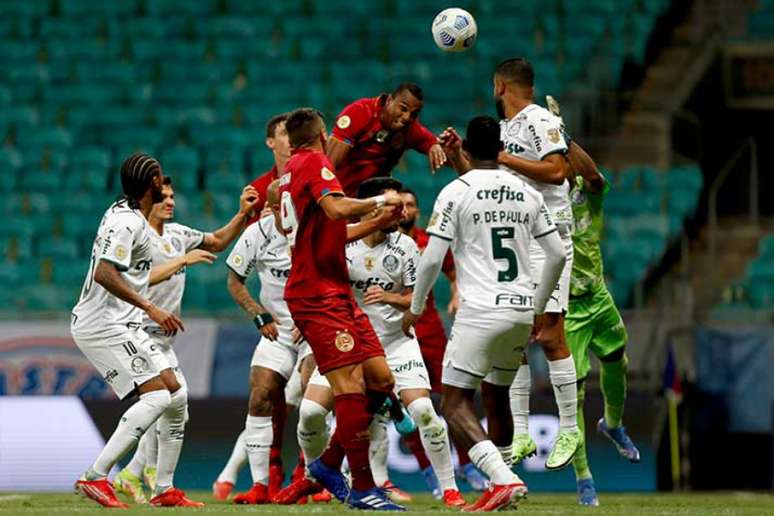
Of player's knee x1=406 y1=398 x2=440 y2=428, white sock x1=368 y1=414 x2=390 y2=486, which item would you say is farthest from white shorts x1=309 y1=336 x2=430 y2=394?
white sock x1=368 y1=414 x2=390 y2=486

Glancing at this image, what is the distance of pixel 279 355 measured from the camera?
12.3 m

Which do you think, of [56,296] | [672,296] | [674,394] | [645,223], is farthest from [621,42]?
[56,296]

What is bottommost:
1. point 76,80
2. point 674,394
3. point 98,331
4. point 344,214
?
point 674,394

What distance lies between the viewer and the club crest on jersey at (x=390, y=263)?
38.6ft

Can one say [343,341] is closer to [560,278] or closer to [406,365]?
[560,278]

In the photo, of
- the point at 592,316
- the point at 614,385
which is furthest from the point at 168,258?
the point at 614,385

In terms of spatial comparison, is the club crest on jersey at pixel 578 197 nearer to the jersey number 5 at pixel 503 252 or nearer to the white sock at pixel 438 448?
the white sock at pixel 438 448

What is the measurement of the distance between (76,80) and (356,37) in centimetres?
400

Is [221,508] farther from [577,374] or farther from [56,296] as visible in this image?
[56,296]

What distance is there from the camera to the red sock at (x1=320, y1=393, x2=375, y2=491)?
378 inches

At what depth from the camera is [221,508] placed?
10.2 m

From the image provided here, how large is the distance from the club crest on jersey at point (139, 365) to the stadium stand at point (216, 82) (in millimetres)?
8526

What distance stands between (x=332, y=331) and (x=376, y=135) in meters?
2.35

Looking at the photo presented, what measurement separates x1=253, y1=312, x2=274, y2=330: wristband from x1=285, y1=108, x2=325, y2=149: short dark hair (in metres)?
2.22
